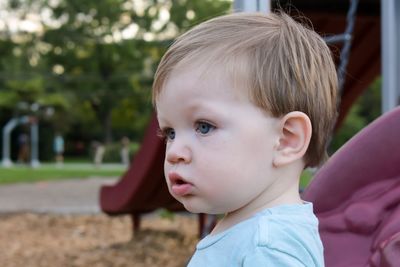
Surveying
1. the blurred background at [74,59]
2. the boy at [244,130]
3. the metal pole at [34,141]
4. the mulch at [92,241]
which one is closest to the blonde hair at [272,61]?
the boy at [244,130]

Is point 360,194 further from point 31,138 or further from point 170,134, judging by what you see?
point 31,138

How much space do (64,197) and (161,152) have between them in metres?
6.34

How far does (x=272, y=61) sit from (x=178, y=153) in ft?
0.62

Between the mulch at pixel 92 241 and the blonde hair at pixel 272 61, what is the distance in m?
3.94

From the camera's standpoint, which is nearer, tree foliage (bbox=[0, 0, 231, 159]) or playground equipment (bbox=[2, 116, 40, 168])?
playground equipment (bbox=[2, 116, 40, 168])

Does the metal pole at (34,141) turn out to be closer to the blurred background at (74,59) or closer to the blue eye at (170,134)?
the blurred background at (74,59)

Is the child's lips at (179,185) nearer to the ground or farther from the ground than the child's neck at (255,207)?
farther from the ground

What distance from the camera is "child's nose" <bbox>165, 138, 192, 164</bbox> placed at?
39.4 inches

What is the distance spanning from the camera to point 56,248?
6.07 m

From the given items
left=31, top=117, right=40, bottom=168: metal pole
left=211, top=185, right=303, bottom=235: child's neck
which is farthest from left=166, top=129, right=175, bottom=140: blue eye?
left=31, top=117, right=40, bottom=168: metal pole

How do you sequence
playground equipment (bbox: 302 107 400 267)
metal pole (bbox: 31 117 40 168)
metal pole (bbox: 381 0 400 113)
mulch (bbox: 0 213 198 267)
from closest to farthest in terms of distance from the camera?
playground equipment (bbox: 302 107 400 267) → metal pole (bbox: 381 0 400 113) → mulch (bbox: 0 213 198 267) → metal pole (bbox: 31 117 40 168)

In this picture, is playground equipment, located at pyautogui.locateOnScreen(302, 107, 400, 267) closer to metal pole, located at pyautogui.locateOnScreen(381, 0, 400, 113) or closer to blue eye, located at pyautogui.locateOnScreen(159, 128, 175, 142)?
blue eye, located at pyautogui.locateOnScreen(159, 128, 175, 142)

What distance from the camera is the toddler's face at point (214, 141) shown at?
0.99 meters

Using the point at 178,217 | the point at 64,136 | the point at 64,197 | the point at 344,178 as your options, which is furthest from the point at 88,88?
the point at 344,178
